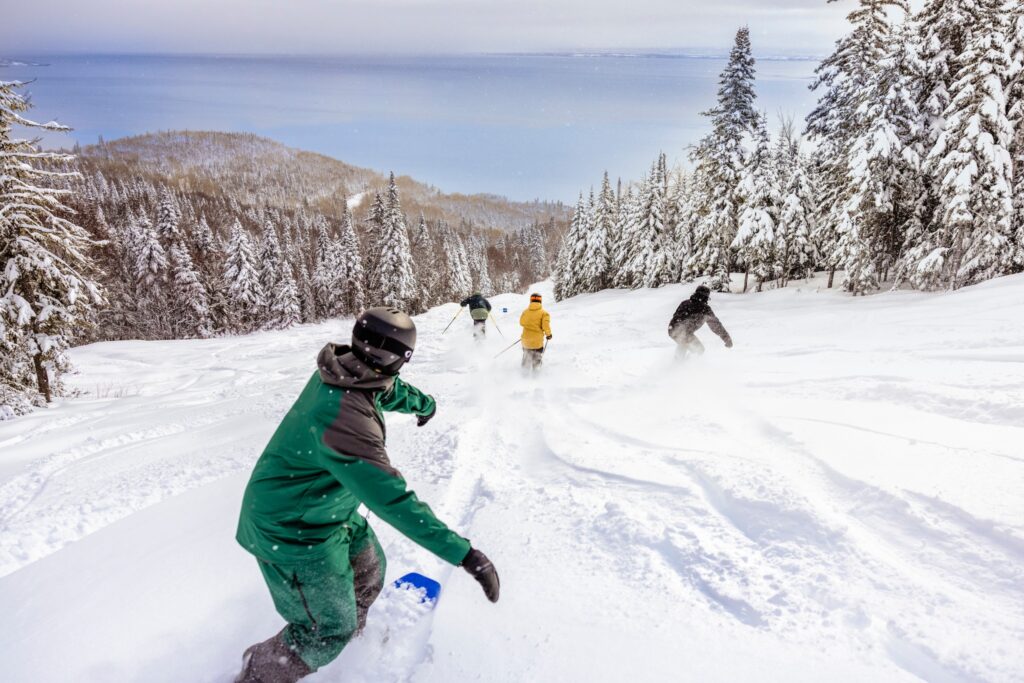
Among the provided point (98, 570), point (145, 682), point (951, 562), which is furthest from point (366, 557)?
point (951, 562)

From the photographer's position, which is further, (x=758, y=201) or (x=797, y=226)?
(x=797, y=226)

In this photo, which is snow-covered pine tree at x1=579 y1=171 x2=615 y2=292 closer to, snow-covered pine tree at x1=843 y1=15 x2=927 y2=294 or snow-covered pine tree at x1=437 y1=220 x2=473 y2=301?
snow-covered pine tree at x1=843 y1=15 x2=927 y2=294

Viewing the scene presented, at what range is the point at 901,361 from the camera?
8289 millimetres

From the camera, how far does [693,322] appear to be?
395 inches

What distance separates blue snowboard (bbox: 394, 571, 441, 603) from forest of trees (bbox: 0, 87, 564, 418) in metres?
15.5

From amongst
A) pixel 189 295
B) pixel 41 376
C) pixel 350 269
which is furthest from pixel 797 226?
pixel 189 295

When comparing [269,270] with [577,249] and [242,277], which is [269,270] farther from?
[577,249]

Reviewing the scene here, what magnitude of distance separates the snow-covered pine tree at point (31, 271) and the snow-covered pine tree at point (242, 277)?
35.3 m

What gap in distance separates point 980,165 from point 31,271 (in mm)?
31115

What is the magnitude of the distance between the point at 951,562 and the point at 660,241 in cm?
4013

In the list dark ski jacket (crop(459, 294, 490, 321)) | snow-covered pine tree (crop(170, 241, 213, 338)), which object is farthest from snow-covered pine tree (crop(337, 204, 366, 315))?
dark ski jacket (crop(459, 294, 490, 321))

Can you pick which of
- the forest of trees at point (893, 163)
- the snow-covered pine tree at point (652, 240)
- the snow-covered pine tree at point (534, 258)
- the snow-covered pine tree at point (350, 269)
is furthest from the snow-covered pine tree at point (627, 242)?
the snow-covered pine tree at point (534, 258)

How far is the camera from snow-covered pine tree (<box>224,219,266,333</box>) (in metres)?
49.3

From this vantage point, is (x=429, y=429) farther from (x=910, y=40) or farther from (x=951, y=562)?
(x=910, y=40)
